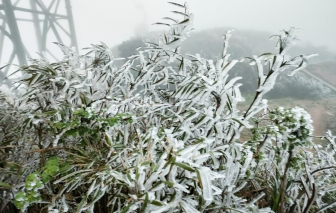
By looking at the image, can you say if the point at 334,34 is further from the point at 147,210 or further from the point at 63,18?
the point at 147,210

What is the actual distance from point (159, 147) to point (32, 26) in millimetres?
3058

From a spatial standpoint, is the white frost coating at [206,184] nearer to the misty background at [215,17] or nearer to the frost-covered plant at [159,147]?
the frost-covered plant at [159,147]

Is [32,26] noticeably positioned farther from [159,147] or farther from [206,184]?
[206,184]

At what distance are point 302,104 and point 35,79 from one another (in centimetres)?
312

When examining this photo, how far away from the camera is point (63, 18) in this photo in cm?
295

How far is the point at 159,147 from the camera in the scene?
29.3 inches

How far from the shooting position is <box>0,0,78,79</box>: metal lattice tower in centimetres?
246

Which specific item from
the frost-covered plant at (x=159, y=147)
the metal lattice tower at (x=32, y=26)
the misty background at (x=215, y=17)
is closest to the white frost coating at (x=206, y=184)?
the frost-covered plant at (x=159, y=147)

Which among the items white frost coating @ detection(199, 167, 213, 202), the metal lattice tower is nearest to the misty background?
the metal lattice tower

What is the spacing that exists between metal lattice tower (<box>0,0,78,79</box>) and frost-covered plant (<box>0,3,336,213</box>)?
193cm

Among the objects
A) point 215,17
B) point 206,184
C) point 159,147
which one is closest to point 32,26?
point 159,147

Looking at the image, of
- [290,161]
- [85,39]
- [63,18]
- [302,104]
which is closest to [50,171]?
[290,161]

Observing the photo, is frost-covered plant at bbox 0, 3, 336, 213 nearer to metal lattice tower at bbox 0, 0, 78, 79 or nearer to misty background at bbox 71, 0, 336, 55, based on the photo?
metal lattice tower at bbox 0, 0, 78, 79

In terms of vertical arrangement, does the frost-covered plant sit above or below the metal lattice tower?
below
